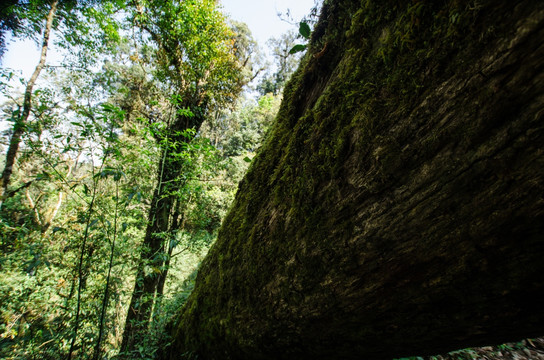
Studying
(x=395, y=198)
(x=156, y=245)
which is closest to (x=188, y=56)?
(x=156, y=245)

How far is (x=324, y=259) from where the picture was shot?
1335mm

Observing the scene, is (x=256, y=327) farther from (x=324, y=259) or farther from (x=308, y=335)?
(x=324, y=259)

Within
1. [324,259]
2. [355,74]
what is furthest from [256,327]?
[355,74]

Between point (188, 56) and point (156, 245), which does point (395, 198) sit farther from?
point (188, 56)

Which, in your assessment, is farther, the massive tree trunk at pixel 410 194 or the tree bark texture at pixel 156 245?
the tree bark texture at pixel 156 245

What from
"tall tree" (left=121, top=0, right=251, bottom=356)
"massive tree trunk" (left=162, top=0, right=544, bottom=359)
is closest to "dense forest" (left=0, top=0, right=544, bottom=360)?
"massive tree trunk" (left=162, top=0, right=544, bottom=359)

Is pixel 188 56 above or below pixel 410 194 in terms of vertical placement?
above

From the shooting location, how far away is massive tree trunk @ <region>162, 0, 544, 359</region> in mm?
737

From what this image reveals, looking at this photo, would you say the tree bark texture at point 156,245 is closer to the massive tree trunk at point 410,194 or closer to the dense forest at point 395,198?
the dense forest at point 395,198

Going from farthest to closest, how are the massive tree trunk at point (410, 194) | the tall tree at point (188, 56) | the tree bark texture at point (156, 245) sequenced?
the tall tree at point (188, 56) → the tree bark texture at point (156, 245) → the massive tree trunk at point (410, 194)

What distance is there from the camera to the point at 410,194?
0.99m

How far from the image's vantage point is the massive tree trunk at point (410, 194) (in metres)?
0.74

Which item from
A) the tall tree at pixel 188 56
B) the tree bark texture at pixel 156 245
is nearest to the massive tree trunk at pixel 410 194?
the tree bark texture at pixel 156 245

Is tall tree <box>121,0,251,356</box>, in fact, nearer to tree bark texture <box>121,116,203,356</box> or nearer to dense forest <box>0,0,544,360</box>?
tree bark texture <box>121,116,203,356</box>
